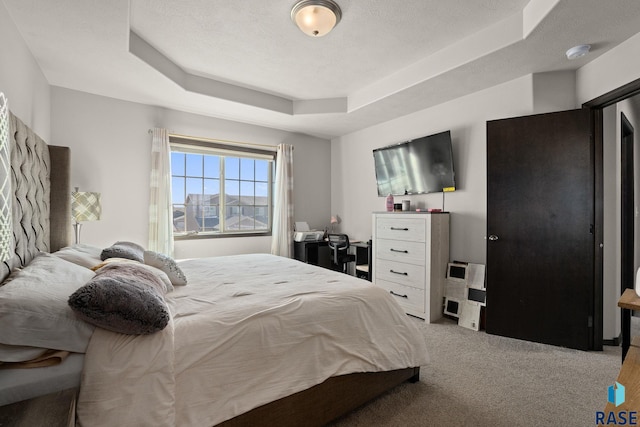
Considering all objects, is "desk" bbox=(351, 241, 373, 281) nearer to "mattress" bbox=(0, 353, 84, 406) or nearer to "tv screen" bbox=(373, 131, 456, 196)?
"tv screen" bbox=(373, 131, 456, 196)

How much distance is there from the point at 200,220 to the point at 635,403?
170 inches

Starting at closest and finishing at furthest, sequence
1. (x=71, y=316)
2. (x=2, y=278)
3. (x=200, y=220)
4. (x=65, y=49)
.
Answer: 1. (x=71, y=316)
2. (x=2, y=278)
3. (x=65, y=49)
4. (x=200, y=220)

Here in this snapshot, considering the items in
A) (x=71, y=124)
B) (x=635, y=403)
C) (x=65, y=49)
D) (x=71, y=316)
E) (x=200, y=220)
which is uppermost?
(x=65, y=49)

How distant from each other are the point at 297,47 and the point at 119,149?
2460mm

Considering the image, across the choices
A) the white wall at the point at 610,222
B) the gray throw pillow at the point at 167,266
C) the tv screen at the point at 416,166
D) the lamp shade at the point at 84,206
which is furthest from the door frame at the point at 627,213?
the lamp shade at the point at 84,206

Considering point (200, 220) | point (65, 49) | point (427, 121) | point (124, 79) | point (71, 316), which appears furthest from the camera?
point (200, 220)

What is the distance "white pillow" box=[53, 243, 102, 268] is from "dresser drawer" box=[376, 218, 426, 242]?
115 inches

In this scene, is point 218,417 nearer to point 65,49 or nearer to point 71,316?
point 71,316

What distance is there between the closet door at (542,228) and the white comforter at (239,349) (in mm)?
1464

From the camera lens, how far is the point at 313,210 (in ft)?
17.0

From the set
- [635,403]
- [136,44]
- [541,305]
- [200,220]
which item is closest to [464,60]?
[541,305]

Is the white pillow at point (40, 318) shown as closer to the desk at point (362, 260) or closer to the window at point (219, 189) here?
the window at point (219, 189)

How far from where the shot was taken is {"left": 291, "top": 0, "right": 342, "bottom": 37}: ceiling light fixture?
2.17 m

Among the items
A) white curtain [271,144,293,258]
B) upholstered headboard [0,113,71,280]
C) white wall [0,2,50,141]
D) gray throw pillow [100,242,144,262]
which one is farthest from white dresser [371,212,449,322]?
white wall [0,2,50,141]
